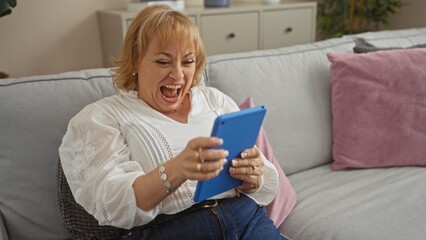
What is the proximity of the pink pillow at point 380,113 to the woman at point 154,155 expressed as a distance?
579 mm

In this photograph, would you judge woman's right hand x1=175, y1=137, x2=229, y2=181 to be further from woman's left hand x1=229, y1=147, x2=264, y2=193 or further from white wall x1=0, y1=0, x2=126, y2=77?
white wall x1=0, y1=0, x2=126, y2=77

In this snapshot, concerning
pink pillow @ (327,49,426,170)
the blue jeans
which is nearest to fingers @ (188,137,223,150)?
the blue jeans

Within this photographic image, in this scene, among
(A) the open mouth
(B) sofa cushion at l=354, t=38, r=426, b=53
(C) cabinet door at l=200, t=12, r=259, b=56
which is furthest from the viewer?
(C) cabinet door at l=200, t=12, r=259, b=56

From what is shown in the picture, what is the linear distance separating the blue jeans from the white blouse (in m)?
0.03

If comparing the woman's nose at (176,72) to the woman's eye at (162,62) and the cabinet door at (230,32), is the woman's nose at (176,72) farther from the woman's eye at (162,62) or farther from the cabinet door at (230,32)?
the cabinet door at (230,32)

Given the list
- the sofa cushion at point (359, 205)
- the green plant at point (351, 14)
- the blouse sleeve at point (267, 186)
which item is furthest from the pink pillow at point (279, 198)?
the green plant at point (351, 14)

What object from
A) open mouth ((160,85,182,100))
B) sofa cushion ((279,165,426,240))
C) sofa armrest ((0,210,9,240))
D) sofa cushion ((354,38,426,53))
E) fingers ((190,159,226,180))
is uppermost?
open mouth ((160,85,182,100))

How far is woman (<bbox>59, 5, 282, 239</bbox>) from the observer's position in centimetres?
101

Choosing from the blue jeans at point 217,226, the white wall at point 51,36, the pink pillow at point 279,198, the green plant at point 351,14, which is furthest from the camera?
the green plant at point 351,14

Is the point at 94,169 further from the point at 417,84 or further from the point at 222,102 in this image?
the point at 417,84

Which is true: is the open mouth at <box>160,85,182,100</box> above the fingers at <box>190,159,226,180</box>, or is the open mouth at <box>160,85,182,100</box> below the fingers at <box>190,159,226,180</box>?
above

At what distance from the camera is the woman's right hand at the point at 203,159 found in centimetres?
88

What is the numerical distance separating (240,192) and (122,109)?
42 centimetres

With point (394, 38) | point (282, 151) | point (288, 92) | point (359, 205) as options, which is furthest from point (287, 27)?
point (359, 205)
